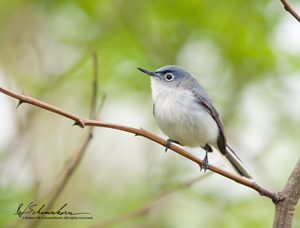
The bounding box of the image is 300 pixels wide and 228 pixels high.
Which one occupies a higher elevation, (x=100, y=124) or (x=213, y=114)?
(x=213, y=114)

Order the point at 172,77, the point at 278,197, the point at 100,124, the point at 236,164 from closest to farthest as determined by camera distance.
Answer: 1. the point at 100,124
2. the point at 278,197
3. the point at 236,164
4. the point at 172,77

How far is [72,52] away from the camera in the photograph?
182 inches

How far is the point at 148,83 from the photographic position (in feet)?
15.0

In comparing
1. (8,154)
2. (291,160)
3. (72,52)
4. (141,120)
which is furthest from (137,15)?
(291,160)

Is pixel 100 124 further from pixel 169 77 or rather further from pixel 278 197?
pixel 169 77

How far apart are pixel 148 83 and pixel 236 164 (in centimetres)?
165

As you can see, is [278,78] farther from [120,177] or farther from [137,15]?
[120,177]

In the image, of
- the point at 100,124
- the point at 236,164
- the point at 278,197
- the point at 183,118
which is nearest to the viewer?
the point at 100,124

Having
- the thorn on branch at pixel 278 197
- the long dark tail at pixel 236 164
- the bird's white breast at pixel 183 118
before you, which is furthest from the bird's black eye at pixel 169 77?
the thorn on branch at pixel 278 197

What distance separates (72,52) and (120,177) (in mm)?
1886

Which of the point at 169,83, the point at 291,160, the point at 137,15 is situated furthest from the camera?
the point at 291,160

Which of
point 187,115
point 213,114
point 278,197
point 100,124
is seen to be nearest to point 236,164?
point 213,114

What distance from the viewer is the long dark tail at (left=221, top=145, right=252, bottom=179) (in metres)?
3.65

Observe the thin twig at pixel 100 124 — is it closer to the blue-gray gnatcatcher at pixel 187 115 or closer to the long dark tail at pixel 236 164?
the blue-gray gnatcatcher at pixel 187 115
